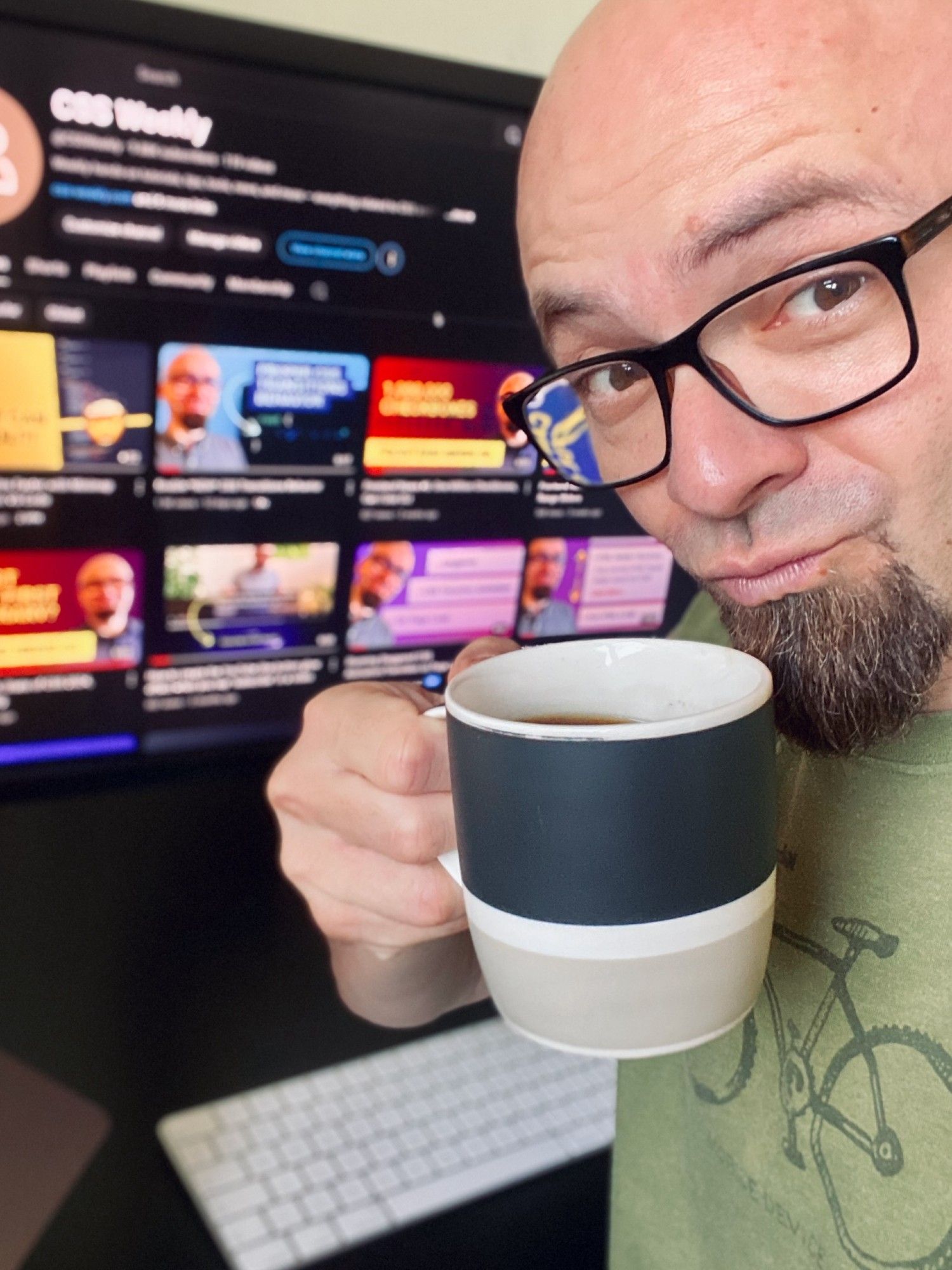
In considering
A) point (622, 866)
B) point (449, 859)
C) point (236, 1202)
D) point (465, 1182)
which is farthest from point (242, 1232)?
point (622, 866)

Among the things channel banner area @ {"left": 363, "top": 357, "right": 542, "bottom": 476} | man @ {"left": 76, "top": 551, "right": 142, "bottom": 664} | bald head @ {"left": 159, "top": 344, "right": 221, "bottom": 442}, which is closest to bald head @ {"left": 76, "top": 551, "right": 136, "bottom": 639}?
man @ {"left": 76, "top": 551, "right": 142, "bottom": 664}

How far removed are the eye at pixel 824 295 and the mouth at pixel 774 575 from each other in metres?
0.11

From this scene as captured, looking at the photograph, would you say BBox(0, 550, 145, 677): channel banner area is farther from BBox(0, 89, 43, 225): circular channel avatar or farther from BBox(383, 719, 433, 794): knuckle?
BBox(383, 719, 433, 794): knuckle

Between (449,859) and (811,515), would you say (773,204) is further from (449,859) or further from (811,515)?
(449,859)

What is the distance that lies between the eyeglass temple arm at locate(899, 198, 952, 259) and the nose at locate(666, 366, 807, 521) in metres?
0.09

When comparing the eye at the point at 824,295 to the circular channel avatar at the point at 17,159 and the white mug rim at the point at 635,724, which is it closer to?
the white mug rim at the point at 635,724

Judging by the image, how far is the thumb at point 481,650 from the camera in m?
0.53

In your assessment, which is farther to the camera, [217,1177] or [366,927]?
[217,1177]

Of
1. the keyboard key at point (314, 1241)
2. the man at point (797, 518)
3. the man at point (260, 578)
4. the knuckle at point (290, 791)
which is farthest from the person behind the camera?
the man at point (260, 578)

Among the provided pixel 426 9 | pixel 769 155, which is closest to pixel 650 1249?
pixel 769 155

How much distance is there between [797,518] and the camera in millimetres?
492

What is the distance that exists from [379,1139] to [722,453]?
1.94 feet

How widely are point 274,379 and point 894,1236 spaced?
670 mm

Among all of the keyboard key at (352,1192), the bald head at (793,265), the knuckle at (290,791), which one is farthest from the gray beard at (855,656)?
the keyboard key at (352,1192)
